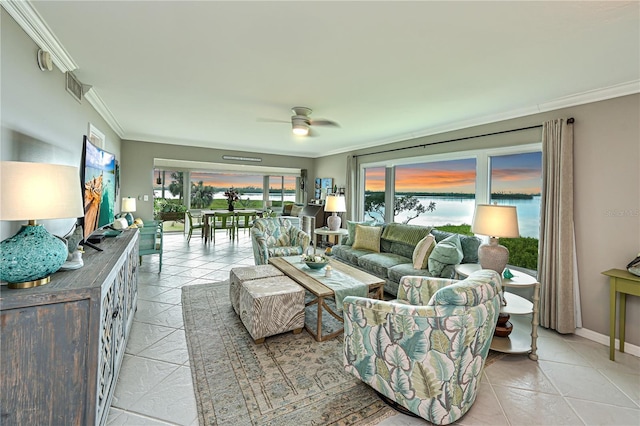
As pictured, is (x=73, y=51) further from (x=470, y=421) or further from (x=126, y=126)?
(x=470, y=421)

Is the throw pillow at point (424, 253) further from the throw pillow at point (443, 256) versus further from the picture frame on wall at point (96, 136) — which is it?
the picture frame on wall at point (96, 136)

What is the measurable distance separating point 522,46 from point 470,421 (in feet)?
8.51

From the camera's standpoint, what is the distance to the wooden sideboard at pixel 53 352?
1303 millimetres

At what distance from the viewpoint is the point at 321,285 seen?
2914mm

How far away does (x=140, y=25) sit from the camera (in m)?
1.91

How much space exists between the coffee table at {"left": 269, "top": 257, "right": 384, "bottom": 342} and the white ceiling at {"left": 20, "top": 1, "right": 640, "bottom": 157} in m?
2.00

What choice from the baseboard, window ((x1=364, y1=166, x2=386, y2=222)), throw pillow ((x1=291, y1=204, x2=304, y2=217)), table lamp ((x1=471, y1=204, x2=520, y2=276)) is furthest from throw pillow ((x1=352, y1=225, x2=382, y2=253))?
throw pillow ((x1=291, y1=204, x2=304, y2=217))

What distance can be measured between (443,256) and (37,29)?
408 centimetres

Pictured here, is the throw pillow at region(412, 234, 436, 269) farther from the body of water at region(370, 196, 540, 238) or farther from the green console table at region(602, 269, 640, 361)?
the green console table at region(602, 269, 640, 361)

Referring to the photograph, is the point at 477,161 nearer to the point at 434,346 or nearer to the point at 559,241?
the point at 559,241

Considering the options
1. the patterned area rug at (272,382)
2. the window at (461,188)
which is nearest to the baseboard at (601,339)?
the window at (461,188)

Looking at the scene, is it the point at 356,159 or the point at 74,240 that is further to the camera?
the point at 356,159

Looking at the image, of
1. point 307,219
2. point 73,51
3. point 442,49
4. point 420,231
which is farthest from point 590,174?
point 307,219

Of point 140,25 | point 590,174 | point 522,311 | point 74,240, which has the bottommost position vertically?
point 522,311
